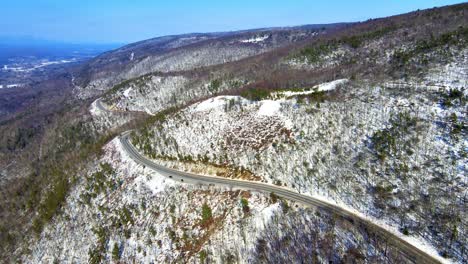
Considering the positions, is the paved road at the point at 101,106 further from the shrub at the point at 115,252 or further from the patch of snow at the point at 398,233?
the patch of snow at the point at 398,233

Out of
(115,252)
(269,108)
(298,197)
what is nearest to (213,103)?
(269,108)

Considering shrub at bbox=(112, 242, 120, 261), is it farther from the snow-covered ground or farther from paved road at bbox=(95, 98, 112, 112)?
paved road at bbox=(95, 98, 112, 112)

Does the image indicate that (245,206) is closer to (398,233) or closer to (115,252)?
(398,233)

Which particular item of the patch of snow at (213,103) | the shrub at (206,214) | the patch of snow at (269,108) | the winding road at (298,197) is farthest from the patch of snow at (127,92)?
the shrub at (206,214)

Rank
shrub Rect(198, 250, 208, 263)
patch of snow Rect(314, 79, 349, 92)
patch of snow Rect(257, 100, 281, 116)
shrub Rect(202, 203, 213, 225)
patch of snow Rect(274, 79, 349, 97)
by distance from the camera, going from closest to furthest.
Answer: shrub Rect(198, 250, 208, 263) < shrub Rect(202, 203, 213, 225) < patch of snow Rect(257, 100, 281, 116) < patch of snow Rect(314, 79, 349, 92) < patch of snow Rect(274, 79, 349, 97)

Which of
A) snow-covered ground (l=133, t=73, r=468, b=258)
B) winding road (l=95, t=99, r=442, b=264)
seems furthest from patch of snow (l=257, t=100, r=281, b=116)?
winding road (l=95, t=99, r=442, b=264)

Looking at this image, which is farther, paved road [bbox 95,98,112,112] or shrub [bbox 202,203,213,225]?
paved road [bbox 95,98,112,112]
